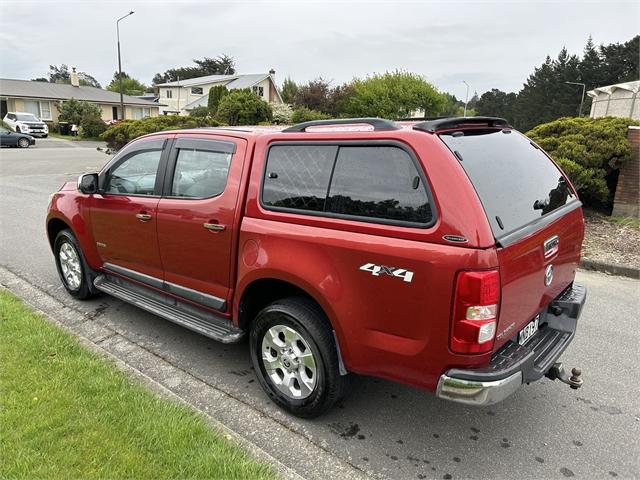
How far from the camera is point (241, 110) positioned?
87.8ft

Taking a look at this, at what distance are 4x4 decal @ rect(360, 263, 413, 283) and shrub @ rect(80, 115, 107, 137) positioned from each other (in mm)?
43129

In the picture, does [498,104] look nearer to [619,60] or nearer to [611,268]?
[619,60]

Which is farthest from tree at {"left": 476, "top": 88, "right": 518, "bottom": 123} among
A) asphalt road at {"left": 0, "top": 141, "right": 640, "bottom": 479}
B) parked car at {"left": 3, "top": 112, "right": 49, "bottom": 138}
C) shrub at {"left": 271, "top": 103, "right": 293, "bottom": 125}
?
asphalt road at {"left": 0, "top": 141, "right": 640, "bottom": 479}

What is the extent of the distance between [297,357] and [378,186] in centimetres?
120

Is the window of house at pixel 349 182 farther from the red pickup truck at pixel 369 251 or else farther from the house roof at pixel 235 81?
the house roof at pixel 235 81

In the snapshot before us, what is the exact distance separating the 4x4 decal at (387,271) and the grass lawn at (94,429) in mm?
1160

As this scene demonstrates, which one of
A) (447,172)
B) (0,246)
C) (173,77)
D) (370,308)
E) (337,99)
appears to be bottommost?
(0,246)

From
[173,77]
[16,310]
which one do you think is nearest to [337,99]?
[16,310]

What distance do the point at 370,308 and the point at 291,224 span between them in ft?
2.42

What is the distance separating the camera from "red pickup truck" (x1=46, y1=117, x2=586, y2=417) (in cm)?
240

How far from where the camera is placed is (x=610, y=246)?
7.11 m

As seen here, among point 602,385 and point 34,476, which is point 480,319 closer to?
point 602,385

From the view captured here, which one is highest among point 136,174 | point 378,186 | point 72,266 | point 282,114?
point 282,114

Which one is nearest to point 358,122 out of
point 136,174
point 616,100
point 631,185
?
point 136,174
